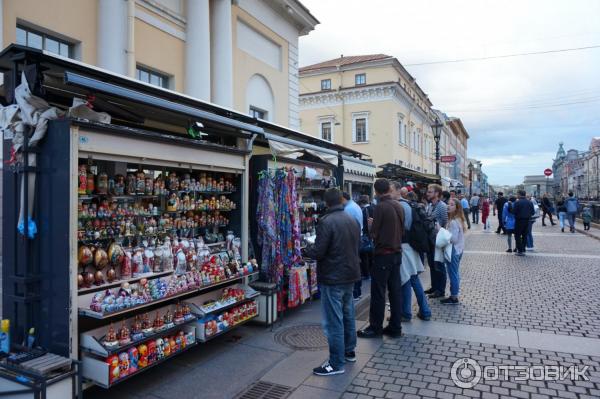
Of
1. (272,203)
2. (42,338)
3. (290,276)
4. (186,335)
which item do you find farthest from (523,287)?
(42,338)

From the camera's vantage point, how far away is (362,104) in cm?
3312

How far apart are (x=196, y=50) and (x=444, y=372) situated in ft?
30.6

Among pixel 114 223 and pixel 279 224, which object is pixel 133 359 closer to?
pixel 114 223

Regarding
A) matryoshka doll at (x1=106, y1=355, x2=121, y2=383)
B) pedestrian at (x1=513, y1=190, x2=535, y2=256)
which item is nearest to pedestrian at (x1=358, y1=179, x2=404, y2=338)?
matryoshka doll at (x1=106, y1=355, x2=121, y2=383)

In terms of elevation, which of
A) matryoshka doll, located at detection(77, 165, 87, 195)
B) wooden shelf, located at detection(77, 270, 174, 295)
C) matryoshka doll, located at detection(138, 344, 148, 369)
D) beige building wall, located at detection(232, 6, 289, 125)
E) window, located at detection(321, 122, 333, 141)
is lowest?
matryoshka doll, located at detection(138, 344, 148, 369)

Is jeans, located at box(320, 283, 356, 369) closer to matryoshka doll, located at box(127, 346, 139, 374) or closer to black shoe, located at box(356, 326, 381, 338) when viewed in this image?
black shoe, located at box(356, 326, 381, 338)

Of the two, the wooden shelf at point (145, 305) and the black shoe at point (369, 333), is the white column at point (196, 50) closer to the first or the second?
the wooden shelf at point (145, 305)

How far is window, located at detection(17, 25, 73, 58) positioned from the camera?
717cm

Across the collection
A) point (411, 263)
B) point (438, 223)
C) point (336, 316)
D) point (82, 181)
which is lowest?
point (336, 316)

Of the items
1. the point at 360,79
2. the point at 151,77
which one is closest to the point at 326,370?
the point at 151,77

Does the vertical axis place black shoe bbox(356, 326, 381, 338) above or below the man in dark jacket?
below

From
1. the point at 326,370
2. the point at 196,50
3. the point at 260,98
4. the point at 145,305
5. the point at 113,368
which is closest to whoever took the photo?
the point at 113,368

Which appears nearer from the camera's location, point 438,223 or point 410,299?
point 410,299

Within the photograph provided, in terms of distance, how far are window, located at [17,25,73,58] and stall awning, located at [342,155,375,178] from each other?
20.2 feet
